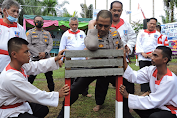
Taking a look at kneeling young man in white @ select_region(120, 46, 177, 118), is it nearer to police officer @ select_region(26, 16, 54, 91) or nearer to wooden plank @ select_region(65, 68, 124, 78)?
wooden plank @ select_region(65, 68, 124, 78)

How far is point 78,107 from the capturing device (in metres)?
3.71

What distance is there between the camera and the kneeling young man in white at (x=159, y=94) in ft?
7.14

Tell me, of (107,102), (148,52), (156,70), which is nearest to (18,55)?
(156,70)

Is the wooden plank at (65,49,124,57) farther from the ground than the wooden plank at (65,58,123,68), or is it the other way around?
the wooden plank at (65,49,124,57)

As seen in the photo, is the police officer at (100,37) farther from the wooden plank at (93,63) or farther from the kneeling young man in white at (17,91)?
the kneeling young man in white at (17,91)

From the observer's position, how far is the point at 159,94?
2.18m

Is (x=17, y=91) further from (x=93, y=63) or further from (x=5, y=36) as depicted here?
(x=5, y=36)

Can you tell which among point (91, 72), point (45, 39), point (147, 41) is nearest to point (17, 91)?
point (91, 72)

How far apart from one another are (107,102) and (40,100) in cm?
236

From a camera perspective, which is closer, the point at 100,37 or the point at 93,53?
the point at 93,53

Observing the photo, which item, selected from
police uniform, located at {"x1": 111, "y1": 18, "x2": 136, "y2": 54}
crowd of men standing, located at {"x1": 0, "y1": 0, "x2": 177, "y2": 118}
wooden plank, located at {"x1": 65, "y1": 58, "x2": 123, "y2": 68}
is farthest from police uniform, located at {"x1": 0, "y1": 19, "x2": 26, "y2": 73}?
police uniform, located at {"x1": 111, "y1": 18, "x2": 136, "y2": 54}

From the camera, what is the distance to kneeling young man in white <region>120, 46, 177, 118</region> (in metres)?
2.18

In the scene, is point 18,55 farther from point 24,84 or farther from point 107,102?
point 107,102

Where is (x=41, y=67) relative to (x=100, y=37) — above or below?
below
